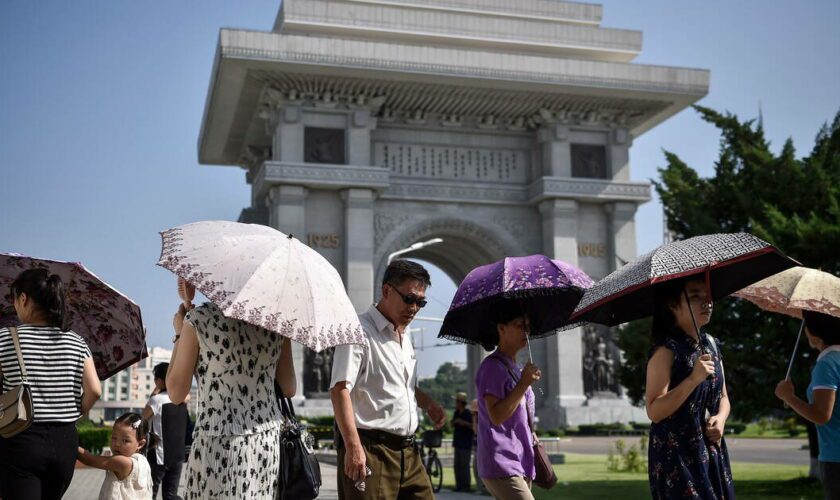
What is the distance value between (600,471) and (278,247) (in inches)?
559

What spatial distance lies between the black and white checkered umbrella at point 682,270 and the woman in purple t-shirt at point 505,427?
507mm

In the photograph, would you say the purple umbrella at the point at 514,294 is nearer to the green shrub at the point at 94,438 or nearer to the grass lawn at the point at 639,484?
the grass lawn at the point at 639,484

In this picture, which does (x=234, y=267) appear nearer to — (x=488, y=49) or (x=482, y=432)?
(x=482, y=432)

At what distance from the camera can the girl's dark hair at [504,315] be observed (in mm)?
6219

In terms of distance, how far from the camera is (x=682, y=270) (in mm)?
4695

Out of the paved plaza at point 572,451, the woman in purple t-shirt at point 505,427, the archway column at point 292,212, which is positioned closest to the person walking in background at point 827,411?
the woman in purple t-shirt at point 505,427

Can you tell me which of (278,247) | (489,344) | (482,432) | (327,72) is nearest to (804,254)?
(489,344)

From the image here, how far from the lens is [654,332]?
4.71 metres

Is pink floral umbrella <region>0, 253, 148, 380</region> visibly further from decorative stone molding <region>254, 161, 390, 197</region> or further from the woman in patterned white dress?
decorative stone molding <region>254, 161, 390, 197</region>

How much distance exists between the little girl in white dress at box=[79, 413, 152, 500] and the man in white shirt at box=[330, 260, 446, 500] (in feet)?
5.96

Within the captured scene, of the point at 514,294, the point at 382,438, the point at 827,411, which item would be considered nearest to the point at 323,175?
the point at 514,294

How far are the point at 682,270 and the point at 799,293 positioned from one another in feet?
6.35

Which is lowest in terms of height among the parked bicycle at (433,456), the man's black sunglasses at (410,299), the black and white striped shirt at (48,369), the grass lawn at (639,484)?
the grass lawn at (639,484)

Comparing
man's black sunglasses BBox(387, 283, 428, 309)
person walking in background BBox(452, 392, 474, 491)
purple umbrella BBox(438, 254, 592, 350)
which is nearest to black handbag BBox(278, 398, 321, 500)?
man's black sunglasses BBox(387, 283, 428, 309)
